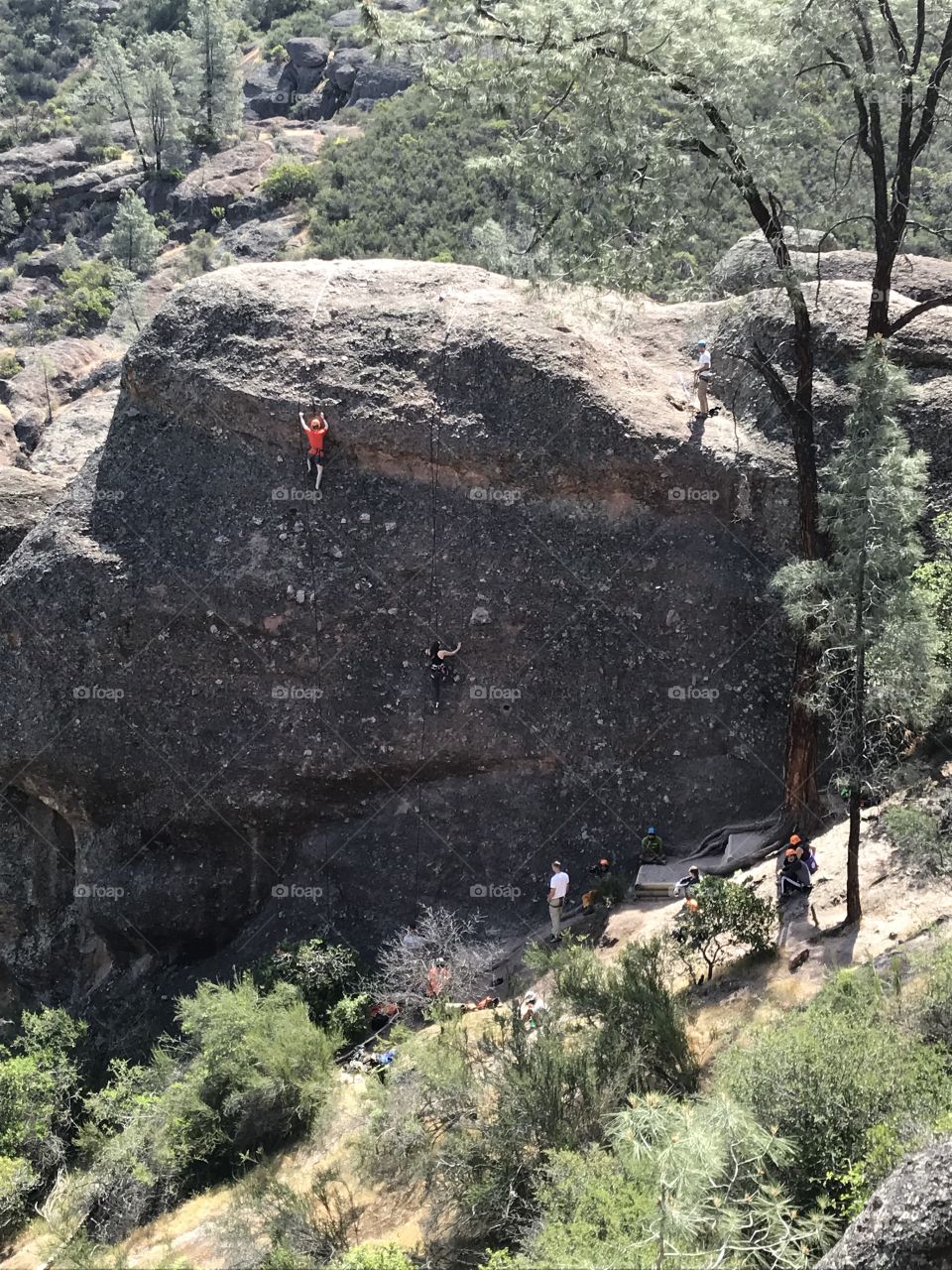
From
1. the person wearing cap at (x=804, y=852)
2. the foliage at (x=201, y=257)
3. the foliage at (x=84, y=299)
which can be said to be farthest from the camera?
the foliage at (x=201, y=257)

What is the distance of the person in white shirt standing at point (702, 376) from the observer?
1958 centimetres

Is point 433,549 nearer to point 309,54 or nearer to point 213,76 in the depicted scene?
point 213,76

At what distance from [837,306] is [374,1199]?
16.3 m

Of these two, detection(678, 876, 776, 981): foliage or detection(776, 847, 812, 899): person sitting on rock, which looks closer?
detection(678, 876, 776, 981): foliage

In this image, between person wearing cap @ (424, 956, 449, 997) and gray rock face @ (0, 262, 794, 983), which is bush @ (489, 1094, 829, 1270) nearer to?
person wearing cap @ (424, 956, 449, 997)

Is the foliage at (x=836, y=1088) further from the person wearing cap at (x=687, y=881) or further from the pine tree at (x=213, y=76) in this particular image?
the pine tree at (x=213, y=76)

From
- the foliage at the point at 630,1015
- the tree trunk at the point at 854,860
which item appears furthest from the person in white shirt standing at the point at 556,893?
the tree trunk at the point at 854,860

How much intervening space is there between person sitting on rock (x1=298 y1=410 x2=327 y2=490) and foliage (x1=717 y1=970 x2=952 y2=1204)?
Result: 1209 cm

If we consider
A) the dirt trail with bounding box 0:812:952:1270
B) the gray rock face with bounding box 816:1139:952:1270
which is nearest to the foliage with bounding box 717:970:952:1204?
the gray rock face with bounding box 816:1139:952:1270

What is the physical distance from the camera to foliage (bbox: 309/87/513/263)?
46.6m

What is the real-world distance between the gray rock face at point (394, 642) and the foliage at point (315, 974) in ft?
4.14

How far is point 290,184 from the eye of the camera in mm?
55531

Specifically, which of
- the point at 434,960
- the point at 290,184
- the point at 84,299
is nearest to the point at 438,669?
the point at 434,960

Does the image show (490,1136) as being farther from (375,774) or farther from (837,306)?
(837,306)
